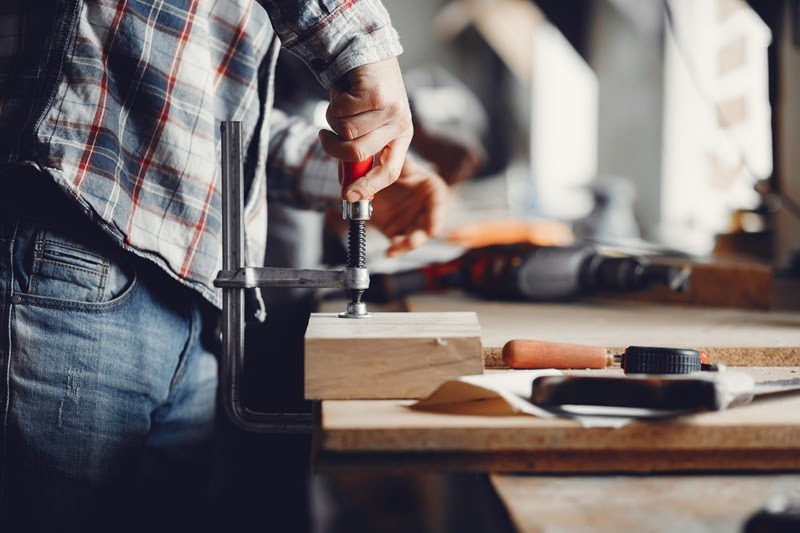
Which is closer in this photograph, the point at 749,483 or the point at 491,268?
the point at 749,483

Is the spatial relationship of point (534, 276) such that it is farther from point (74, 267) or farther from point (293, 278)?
point (74, 267)

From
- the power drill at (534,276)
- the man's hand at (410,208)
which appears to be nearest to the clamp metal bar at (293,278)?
the man's hand at (410,208)

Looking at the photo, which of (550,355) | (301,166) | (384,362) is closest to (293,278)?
(384,362)

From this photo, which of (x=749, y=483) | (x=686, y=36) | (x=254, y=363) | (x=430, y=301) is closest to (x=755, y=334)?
(x=749, y=483)

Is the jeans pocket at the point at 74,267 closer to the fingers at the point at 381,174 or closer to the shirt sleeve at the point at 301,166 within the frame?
the fingers at the point at 381,174

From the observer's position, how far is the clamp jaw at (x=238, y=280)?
0.89 m

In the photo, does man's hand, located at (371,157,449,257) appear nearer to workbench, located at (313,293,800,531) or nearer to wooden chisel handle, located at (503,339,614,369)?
wooden chisel handle, located at (503,339,614,369)

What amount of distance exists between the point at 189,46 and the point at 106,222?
247 millimetres

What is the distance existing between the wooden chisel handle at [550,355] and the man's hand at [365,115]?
0.23m

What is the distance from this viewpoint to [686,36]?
3117mm

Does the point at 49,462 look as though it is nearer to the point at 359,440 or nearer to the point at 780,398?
the point at 359,440

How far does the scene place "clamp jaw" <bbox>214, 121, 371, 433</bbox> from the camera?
34.9 inches

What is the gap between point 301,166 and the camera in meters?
1.36

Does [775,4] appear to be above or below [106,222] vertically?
above
